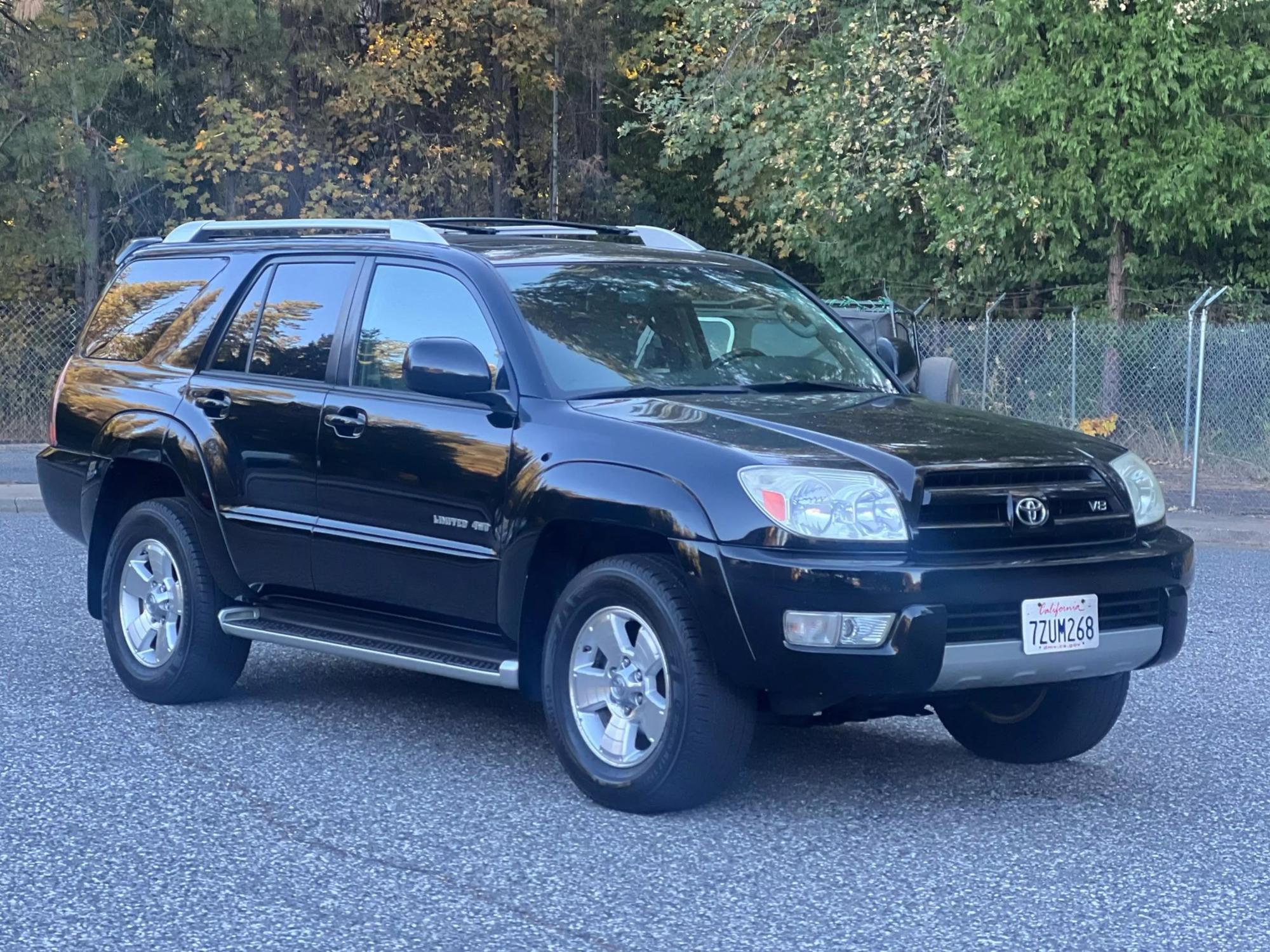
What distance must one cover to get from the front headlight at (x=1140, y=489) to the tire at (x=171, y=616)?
141 inches

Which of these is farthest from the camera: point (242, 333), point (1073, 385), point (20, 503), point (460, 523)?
point (1073, 385)

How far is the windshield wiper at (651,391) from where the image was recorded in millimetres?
6262

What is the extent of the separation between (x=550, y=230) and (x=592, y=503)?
2162 millimetres

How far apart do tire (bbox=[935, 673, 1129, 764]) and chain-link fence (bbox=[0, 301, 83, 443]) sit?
17761 millimetres

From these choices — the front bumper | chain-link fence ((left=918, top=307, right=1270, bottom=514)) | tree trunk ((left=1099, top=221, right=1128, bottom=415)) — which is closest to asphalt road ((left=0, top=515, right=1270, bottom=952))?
the front bumper

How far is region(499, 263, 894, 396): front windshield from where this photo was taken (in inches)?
254

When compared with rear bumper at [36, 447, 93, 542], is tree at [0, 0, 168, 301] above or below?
above

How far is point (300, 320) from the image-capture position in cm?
731

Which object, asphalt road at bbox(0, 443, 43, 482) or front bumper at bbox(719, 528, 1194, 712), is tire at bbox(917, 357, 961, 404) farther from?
asphalt road at bbox(0, 443, 43, 482)

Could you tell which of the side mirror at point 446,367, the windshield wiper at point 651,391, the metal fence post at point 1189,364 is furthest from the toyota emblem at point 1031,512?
the metal fence post at point 1189,364

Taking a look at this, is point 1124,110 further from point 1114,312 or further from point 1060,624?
point 1060,624

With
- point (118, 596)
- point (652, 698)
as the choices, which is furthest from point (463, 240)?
point (118, 596)

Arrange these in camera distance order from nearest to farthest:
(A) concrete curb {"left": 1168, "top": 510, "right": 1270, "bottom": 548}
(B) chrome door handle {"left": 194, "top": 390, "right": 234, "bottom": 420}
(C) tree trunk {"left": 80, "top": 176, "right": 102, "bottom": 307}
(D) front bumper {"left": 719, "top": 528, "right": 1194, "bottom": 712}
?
(D) front bumper {"left": 719, "top": 528, "right": 1194, "bottom": 712} → (B) chrome door handle {"left": 194, "top": 390, "right": 234, "bottom": 420} → (A) concrete curb {"left": 1168, "top": 510, "right": 1270, "bottom": 548} → (C) tree trunk {"left": 80, "top": 176, "right": 102, "bottom": 307}

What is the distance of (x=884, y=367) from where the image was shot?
287 inches
